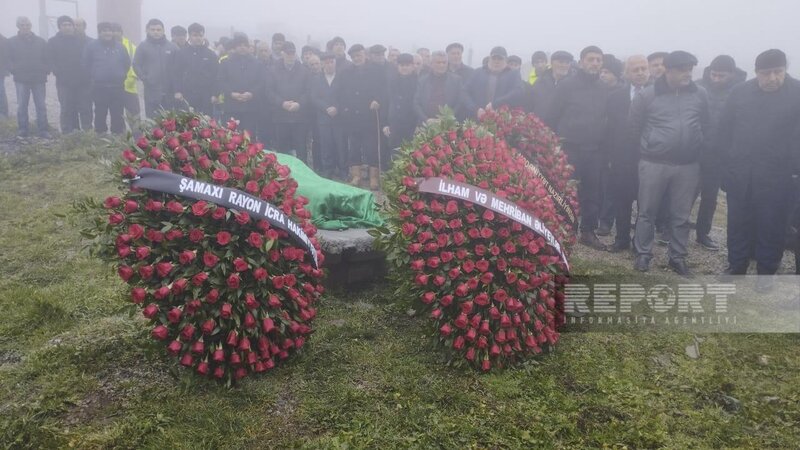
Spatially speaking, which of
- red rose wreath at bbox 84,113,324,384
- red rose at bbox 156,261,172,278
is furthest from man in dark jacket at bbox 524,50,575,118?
red rose at bbox 156,261,172,278

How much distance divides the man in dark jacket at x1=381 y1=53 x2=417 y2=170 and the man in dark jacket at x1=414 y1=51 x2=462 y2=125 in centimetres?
34

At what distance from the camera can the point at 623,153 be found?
655 centimetres

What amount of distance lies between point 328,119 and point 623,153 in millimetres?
4488

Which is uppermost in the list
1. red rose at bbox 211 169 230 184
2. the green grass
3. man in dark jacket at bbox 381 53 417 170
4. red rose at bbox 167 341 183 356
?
man in dark jacket at bbox 381 53 417 170

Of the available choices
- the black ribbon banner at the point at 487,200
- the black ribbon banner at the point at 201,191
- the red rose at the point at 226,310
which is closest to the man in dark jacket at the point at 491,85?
the black ribbon banner at the point at 487,200

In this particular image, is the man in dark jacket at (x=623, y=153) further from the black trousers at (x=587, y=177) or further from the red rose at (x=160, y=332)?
the red rose at (x=160, y=332)

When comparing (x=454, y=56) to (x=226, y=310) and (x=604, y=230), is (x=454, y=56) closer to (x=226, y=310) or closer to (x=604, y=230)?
(x=604, y=230)

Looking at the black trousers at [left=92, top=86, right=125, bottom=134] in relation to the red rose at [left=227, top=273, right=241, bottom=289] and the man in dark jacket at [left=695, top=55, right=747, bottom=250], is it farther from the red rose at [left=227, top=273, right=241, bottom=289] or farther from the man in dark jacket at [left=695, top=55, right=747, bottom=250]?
the man in dark jacket at [left=695, top=55, right=747, bottom=250]

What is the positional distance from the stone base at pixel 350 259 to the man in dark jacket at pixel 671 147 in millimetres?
2855

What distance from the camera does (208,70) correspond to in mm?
8883

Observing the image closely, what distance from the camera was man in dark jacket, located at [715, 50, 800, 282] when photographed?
5.11m

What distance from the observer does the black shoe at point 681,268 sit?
5.77 m

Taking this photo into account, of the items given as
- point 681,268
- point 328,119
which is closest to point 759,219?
point 681,268

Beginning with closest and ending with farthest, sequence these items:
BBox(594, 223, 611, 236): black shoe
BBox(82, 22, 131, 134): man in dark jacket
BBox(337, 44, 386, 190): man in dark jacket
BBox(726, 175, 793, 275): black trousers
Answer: BBox(726, 175, 793, 275): black trousers → BBox(594, 223, 611, 236): black shoe → BBox(337, 44, 386, 190): man in dark jacket → BBox(82, 22, 131, 134): man in dark jacket
